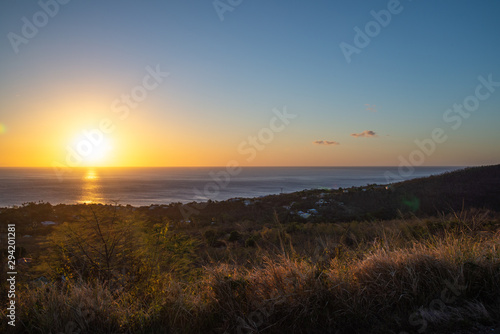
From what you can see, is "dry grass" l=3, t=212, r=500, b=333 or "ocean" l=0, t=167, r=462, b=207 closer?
"dry grass" l=3, t=212, r=500, b=333

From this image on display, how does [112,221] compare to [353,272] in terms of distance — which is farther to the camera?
[112,221]

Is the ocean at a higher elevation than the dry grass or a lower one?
lower

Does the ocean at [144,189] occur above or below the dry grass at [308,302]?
below

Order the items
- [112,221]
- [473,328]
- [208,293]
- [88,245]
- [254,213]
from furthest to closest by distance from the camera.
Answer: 1. [254,213]
2. [112,221]
3. [88,245]
4. [208,293]
5. [473,328]

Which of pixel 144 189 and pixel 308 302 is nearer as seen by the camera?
pixel 308 302

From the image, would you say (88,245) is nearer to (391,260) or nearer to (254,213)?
(391,260)

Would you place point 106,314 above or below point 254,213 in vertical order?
above

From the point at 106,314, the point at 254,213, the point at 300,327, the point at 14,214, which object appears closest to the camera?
the point at 300,327

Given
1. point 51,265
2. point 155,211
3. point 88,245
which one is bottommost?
point 155,211

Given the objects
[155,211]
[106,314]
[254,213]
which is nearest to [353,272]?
[106,314]

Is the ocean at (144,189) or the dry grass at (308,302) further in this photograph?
the ocean at (144,189)

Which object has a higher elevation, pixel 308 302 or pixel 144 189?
pixel 308 302
